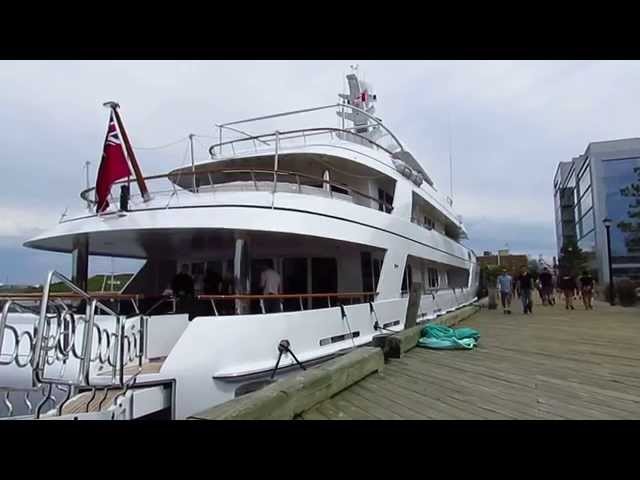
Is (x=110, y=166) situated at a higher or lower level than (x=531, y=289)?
higher

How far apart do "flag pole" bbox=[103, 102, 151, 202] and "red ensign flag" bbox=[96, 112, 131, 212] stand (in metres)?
0.11

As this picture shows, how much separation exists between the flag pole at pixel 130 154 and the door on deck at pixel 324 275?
13.7 ft

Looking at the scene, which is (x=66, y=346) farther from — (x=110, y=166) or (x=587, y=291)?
(x=587, y=291)

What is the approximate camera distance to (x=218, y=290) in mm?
9383

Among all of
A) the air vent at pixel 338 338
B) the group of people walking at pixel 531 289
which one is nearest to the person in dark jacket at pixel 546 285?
the group of people walking at pixel 531 289

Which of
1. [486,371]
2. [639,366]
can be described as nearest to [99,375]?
[486,371]

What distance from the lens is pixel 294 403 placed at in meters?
3.92

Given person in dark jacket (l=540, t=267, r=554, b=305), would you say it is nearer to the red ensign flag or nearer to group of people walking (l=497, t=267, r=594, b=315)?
group of people walking (l=497, t=267, r=594, b=315)

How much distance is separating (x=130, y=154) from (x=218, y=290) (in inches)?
133

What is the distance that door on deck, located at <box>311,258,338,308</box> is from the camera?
33.8 feet

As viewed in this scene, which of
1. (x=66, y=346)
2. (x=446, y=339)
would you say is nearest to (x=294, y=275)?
(x=446, y=339)
